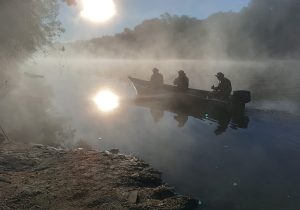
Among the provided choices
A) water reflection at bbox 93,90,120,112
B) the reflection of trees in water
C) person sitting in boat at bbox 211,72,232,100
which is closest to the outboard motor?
person sitting in boat at bbox 211,72,232,100

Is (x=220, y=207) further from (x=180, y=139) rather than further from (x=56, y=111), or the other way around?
(x=56, y=111)

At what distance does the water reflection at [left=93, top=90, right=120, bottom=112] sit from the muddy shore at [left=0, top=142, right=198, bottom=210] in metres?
16.4

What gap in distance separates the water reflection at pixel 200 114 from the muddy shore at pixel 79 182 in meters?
9.89

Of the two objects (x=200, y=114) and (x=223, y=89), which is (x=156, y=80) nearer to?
(x=223, y=89)

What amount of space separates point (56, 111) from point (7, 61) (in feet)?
23.5

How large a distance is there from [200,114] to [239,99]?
3.08 metres

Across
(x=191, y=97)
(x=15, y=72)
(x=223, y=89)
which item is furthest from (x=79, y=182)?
(x=15, y=72)

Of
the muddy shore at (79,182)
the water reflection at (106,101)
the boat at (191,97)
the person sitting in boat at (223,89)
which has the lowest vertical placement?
the muddy shore at (79,182)

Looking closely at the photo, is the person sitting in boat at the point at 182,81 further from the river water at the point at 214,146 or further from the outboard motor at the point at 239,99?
the outboard motor at the point at 239,99

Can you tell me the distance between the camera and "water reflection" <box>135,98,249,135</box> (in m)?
26.1

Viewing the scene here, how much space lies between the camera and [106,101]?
38406 millimetres

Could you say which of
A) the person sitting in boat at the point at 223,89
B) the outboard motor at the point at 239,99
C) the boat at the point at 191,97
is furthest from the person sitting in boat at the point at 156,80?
the outboard motor at the point at 239,99

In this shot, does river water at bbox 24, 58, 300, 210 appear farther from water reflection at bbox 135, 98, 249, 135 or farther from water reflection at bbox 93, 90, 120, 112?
water reflection at bbox 93, 90, 120, 112

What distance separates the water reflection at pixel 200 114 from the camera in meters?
26.1
